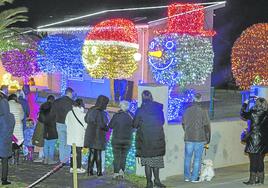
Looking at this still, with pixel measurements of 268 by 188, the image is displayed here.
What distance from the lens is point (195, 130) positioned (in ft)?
34.8

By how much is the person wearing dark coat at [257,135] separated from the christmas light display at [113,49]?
309 inches

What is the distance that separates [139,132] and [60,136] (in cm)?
268

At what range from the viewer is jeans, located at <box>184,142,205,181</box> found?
10.8m

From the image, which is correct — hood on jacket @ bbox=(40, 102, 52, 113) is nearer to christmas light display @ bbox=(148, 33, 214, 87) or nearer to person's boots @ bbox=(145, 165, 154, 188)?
person's boots @ bbox=(145, 165, 154, 188)

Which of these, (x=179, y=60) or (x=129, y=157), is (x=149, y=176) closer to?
(x=129, y=157)

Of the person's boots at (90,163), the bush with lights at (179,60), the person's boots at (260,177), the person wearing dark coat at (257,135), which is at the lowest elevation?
the person's boots at (260,177)

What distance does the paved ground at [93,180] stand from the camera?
10539 millimetres

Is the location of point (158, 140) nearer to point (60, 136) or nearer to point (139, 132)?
point (139, 132)

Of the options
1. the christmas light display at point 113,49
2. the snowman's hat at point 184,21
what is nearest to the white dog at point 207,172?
the snowman's hat at point 184,21

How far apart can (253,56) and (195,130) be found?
663 cm

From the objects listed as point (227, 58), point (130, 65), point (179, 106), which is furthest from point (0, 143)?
point (227, 58)

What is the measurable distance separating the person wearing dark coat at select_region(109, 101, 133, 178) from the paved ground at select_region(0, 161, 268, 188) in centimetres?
35

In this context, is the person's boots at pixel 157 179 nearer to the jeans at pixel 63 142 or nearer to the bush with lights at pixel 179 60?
Result: the jeans at pixel 63 142

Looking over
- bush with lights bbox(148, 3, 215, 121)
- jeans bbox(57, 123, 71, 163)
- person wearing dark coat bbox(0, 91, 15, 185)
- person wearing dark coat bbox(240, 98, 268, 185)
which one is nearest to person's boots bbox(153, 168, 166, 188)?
person wearing dark coat bbox(240, 98, 268, 185)
